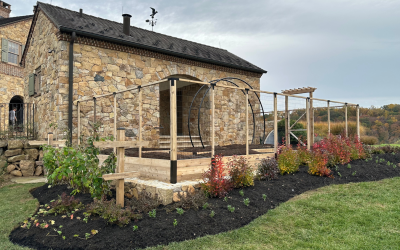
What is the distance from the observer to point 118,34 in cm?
895

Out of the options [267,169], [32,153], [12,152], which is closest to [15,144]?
[12,152]

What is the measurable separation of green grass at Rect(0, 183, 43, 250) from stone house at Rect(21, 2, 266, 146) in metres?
1.95

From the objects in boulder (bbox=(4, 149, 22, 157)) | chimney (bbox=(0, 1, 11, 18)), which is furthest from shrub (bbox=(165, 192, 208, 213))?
chimney (bbox=(0, 1, 11, 18))

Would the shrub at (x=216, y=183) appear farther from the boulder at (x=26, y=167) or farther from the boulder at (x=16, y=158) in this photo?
the boulder at (x=16, y=158)

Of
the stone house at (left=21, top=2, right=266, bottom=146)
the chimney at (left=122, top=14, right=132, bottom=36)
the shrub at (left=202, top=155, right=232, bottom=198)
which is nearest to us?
the shrub at (left=202, top=155, right=232, bottom=198)

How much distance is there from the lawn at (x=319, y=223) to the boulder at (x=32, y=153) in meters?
3.09

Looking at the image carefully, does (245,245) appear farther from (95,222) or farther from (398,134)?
(398,134)

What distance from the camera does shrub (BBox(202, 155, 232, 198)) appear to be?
4.91 m

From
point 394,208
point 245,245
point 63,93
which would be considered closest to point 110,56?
point 63,93

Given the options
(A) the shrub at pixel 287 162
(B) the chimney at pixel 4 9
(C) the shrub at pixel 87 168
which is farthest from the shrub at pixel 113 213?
(B) the chimney at pixel 4 9

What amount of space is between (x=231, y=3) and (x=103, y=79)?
4510mm

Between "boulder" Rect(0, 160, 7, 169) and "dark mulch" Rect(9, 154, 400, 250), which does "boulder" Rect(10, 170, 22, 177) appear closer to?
"boulder" Rect(0, 160, 7, 169)

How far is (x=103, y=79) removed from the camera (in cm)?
812

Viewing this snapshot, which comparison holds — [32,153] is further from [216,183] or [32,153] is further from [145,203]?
[216,183]
